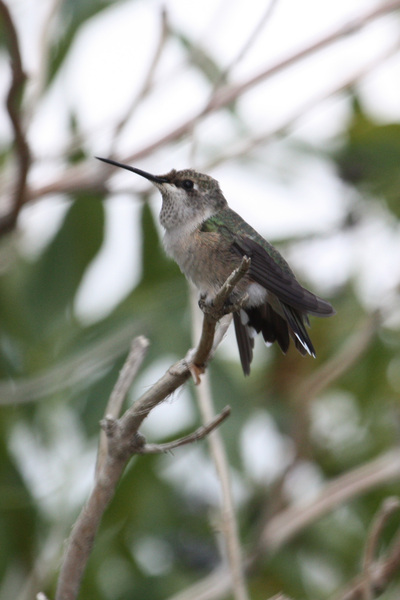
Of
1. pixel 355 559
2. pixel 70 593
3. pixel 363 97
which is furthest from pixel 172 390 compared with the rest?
pixel 363 97

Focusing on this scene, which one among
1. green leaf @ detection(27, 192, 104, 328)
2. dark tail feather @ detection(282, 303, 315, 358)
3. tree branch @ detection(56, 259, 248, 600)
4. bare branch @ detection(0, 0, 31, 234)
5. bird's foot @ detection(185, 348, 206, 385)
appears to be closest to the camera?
tree branch @ detection(56, 259, 248, 600)

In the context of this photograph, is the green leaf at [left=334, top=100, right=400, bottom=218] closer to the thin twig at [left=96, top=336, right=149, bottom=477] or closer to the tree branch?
the thin twig at [left=96, top=336, right=149, bottom=477]

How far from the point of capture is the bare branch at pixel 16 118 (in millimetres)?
2582

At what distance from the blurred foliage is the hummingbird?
2.40 ft

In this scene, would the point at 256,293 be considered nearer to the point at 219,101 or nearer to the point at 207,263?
the point at 207,263

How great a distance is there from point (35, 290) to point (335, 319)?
1.32 meters

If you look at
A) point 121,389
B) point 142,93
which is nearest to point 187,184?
point 142,93

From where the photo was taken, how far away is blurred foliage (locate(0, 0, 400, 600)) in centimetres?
323

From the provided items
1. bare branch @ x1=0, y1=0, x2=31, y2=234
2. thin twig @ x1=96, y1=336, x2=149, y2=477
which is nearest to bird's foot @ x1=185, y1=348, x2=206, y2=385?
thin twig @ x1=96, y1=336, x2=149, y2=477

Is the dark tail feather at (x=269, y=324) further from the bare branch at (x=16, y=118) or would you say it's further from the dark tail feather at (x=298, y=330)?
the bare branch at (x=16, y=118)

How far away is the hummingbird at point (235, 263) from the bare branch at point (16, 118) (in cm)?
39

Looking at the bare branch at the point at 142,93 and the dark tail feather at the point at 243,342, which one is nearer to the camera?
the dark tail feather at the point at 243,342

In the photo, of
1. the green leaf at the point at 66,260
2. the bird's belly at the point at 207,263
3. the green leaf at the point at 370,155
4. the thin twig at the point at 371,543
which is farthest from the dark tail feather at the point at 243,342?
the green leaf at the point at 370,155

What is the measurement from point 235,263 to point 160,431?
1.12m
